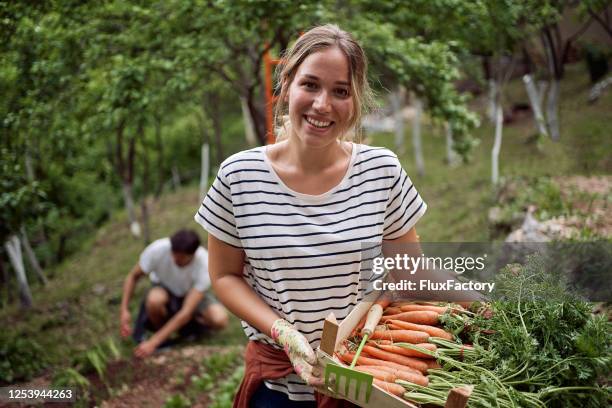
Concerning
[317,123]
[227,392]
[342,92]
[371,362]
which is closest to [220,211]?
[317,123]

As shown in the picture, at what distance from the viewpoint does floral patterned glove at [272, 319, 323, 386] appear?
1478 mm

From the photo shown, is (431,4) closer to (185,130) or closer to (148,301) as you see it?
(148,301)

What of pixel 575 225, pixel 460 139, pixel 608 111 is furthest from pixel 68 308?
pixel 608 111

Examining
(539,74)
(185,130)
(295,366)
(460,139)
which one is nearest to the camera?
(295,366)

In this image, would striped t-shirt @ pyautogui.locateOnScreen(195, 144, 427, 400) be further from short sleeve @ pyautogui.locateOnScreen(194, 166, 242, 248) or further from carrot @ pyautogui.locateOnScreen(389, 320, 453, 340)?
carrot @ pyautogui.locateOnScreen(389, 320, 453, 340)

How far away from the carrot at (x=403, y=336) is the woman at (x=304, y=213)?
0.42ft

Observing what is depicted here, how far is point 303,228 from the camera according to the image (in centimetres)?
164

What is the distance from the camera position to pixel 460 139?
502cm

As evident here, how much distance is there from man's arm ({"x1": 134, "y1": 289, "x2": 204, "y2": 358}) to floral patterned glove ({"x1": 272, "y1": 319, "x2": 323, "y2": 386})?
11.7 feet

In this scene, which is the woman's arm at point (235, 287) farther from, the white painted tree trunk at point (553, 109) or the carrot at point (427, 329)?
the white painted tree trunk at point (553, 109)

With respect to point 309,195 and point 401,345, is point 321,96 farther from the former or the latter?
point 401,345

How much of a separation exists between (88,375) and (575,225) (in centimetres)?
400

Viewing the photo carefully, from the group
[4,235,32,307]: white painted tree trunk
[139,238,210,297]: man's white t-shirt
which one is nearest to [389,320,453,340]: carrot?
[139,238,210,297]: man's white t-shirt

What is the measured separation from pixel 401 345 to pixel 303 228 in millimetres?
467
